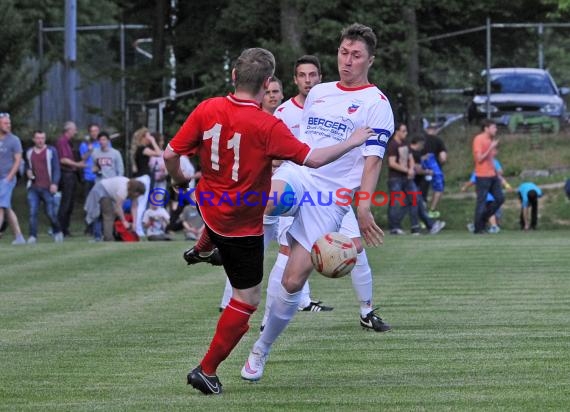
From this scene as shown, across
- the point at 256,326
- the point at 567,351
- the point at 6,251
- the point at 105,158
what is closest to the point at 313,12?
the point at 105,158

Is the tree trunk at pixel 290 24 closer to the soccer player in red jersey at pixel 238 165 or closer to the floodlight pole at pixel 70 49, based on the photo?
the floodlight pole at pixel 70 49

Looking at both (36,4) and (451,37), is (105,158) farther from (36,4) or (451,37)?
(36,4)

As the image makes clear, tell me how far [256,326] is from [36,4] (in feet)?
128

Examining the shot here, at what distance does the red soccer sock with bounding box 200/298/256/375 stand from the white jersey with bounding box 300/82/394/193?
1.69m

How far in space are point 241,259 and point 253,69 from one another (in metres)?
1.06

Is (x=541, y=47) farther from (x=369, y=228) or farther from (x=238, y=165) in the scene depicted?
(x=238, y=165)

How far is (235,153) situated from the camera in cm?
752

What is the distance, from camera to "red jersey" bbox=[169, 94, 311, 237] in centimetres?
749

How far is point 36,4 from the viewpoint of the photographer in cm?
4816

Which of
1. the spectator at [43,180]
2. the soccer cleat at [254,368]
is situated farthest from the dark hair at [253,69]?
the spectator at [43,180]

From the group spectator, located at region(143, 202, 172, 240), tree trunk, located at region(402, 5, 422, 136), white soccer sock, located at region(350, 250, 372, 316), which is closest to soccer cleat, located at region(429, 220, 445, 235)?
spectator, located at region(143, 202, 172, 240)

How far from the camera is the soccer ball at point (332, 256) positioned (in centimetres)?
811

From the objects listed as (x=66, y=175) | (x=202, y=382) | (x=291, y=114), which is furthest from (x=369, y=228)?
(x=66, y=175)

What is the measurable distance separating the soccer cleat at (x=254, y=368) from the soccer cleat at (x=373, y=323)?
2.53 meters
